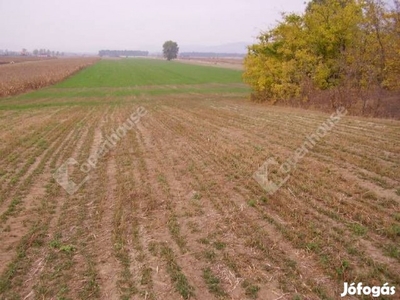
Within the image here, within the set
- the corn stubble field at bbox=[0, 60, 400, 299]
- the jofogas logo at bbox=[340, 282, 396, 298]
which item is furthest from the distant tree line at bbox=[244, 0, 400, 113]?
the jofogas logo at bbox=[340, 282, 396, 298]

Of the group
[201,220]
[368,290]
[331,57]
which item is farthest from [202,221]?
[331,57]

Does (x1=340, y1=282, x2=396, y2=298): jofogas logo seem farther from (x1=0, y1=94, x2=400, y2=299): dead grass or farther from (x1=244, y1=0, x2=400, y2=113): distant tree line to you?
(x1=244, y1=0, x2=400, y2=113): distant tree line

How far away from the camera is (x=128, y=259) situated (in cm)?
562

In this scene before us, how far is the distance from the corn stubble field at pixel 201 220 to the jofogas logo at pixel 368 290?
0.12 metres

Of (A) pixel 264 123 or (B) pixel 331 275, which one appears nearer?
(B) pixel 331 275

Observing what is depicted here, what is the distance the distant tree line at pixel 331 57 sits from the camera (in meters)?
19.8

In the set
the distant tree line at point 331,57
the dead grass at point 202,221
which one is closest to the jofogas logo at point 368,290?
the dead grass at point 202,221

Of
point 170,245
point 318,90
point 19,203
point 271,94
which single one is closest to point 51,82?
point 271,94

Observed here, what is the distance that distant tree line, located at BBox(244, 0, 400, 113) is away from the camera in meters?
19.8

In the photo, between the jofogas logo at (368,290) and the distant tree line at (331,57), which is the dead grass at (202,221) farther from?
the distant tree line at (331,57)

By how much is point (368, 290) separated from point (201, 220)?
11.2ft

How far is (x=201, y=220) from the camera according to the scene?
698 cm

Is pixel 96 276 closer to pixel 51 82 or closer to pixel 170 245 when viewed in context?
pixel 170 245

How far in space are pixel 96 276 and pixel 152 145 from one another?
336 inches
